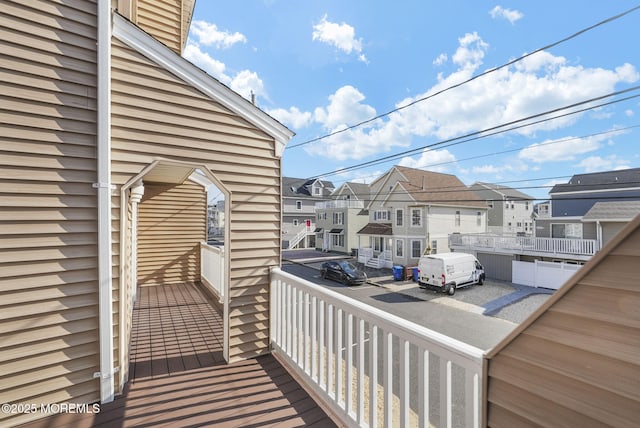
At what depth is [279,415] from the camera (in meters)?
2.02

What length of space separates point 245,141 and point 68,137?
1.42 meters

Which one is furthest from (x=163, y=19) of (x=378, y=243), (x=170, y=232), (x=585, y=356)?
(x=378, y=243)

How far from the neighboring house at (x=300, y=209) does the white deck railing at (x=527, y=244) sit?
509 inches

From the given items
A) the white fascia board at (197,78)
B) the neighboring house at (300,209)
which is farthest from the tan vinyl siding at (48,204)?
the neighboring house at (300,209)

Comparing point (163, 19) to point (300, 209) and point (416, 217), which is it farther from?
point (300, 209)

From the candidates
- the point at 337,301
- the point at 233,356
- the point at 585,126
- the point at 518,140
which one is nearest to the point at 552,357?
the point at 337,301

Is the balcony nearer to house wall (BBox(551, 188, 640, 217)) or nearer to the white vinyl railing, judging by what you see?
house wall (BBox(551, 188, 640, 217))

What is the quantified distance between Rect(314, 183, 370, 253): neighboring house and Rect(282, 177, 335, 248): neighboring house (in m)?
1.48

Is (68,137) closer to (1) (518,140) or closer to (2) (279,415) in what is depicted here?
(2) (279,415)

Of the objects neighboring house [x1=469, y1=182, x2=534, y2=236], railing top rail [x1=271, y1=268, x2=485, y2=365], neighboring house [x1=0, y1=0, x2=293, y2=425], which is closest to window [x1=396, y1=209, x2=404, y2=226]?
neighboring house [x1=469, y1=182, x2=534, y2=236]

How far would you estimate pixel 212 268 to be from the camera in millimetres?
5176

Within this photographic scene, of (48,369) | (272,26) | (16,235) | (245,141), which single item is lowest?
(48,369)

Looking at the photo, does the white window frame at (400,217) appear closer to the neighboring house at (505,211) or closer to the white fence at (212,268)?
the neighboring house at (505,211)

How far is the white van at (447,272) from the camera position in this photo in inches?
431
